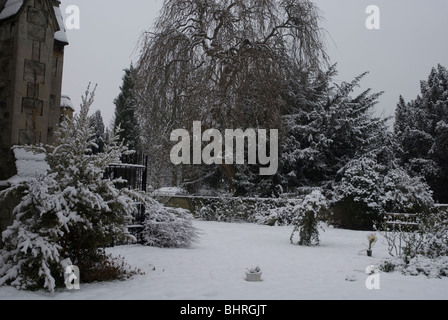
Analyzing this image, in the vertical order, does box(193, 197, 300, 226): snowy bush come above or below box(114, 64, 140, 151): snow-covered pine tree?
below

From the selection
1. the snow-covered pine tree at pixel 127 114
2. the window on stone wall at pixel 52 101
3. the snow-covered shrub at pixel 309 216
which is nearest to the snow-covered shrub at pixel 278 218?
the snow-covered shrub at pixel 309 216

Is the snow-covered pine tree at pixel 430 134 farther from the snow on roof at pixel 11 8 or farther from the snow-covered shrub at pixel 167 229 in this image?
the snow on roof at pixel 11 8

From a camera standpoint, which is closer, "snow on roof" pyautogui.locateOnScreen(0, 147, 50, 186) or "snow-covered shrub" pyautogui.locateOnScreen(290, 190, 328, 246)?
"snow on roof" pyautogui.locateOnScreen(0, 147, 50, 186)

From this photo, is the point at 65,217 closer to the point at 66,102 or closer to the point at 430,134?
the point at 66,102

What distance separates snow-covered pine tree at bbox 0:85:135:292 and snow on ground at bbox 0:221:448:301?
1.06 feet

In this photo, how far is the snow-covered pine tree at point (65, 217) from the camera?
4.90m

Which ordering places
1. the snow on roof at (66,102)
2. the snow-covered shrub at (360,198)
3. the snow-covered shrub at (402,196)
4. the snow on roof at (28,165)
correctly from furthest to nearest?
the snow-covered shrub at (402,196)
the snow-covered shrub at (360,198)
the snow on roof at (66,102)
the snow on roof at (28,165)

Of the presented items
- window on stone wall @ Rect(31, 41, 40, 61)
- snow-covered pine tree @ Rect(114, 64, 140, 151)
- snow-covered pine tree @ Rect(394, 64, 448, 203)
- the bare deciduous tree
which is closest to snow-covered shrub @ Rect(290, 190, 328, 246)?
A: window on stone wall @ Rect(31, 41, 40, 61)

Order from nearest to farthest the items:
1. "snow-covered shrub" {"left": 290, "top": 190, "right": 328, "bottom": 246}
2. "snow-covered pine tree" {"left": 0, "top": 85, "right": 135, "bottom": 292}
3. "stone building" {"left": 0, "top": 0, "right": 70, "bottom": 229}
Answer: "snow-covered pine tree" {"left": 0, "top": 85, "right": 135, "bottom": 292} < "stone building" {"left": 0, "top": 0, "right": 70, "bottom": 229} < "snow-covered shrub" {"left": 290, "top": 190, "right": 328, "bottom": 246}

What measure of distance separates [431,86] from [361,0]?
1322cm

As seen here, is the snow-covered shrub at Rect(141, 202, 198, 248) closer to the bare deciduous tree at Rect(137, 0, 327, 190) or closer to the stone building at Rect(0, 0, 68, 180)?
the stone building at Rect(0, 0, 68, 180)

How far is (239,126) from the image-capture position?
16688mm

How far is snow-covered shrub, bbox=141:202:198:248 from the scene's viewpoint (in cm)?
884

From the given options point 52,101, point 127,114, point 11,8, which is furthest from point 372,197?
point 127,114
